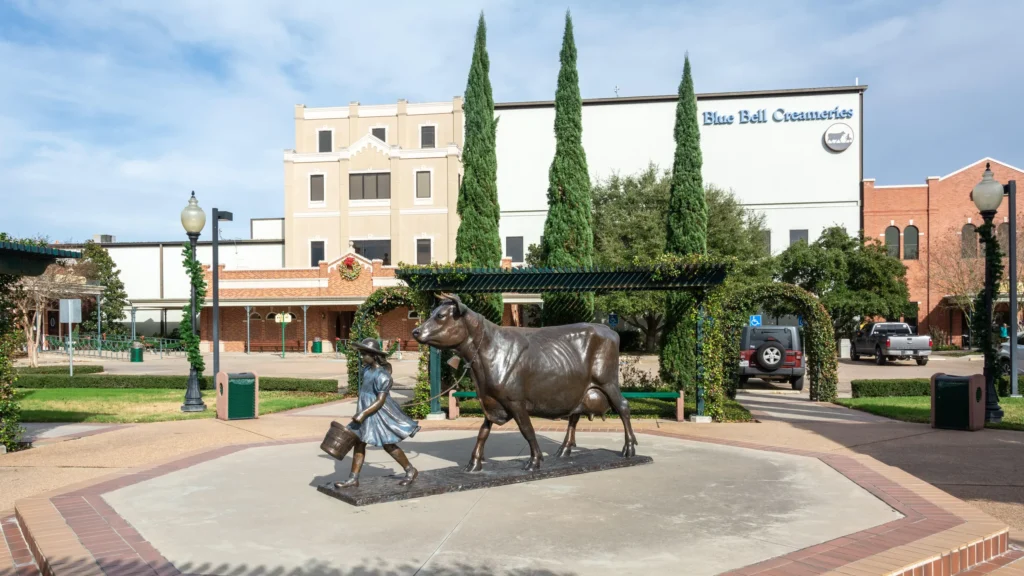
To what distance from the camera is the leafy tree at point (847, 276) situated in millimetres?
36344

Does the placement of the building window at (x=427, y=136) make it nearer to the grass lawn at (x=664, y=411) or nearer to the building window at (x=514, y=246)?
the building window at (x=514, y=246)

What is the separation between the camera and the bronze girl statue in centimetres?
662

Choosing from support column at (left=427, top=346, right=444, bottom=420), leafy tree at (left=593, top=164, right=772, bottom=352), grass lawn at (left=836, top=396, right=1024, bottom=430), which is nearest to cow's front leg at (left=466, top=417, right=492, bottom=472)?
support column at (left=427, top=346, right=444, bottom=420)

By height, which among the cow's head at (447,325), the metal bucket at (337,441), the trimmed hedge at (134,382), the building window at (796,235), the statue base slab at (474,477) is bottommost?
the trimmed hedge at (134,382)

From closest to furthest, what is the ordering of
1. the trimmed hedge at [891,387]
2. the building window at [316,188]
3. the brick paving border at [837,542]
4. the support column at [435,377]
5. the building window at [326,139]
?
the brick paving border at [837,542]
the support column at [435,377]
the trimmed hedge at [891,387]
the building window at [316,188]
the building window at [326,139]

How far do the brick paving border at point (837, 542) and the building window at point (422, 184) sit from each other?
3715 centimetres

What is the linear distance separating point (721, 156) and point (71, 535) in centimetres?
4392

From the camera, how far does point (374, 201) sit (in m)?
43.8

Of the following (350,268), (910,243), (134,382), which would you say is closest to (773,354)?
(134,382)

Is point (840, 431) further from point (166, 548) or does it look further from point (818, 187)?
point (818, 187)

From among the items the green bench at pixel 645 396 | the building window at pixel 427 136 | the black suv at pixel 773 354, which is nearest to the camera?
the green bench at pixel 645 396

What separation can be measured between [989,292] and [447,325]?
10649 millimetres

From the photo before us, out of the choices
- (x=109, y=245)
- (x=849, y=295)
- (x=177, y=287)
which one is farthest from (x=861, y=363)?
(x=109, y=245)

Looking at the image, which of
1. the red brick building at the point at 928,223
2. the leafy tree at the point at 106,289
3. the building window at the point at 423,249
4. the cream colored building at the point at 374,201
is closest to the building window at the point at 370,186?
the cream colored building at the point at 374,201
